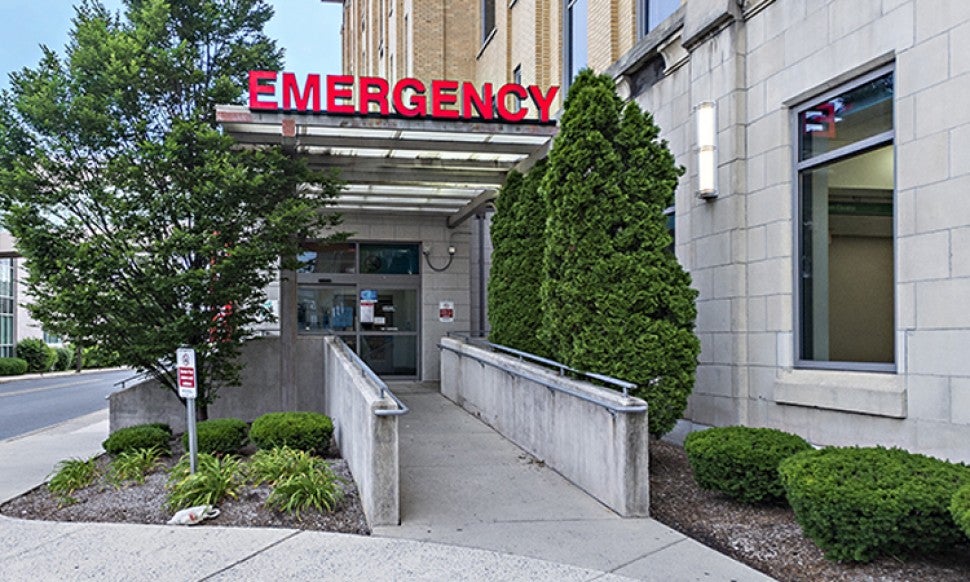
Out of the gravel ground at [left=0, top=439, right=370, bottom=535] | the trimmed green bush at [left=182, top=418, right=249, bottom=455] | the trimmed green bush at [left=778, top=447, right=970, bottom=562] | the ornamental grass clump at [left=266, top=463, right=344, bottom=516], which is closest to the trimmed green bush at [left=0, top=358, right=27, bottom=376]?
the trimmed green bush at [left=182, top=418, right=249, bottom=455]

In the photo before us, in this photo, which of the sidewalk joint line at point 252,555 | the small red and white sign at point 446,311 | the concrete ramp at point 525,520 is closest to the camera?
the sidewalk joint line at point 252,555

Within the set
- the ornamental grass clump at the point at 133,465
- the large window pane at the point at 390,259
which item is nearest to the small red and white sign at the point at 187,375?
the ornamental grass clump at the point at 133,465

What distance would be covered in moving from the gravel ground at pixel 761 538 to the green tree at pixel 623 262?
0.82 metres

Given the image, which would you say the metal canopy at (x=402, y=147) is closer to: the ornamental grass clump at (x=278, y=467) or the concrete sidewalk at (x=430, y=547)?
the ornamental grass clump at (x=278, y=467)

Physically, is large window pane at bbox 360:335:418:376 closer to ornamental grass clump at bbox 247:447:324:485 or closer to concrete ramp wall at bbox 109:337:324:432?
concrete ramp wall at bbox 109:337:324:432

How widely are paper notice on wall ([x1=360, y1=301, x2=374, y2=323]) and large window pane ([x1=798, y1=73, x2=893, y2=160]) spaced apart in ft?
37.2

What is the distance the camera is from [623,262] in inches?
309

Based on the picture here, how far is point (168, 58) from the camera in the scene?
10.5m

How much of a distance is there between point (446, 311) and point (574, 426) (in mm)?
10263

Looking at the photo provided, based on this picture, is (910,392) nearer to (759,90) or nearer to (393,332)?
(759,90)

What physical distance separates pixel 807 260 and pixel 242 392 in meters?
9.17

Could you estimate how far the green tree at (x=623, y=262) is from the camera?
7859 mm

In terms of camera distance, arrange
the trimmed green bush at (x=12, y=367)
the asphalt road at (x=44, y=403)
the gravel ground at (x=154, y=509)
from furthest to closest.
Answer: the trimmed green bush at (x=12, y=367)
the asphalt road at (x=44, y=403)
the gravel ground at (x=154, y=509)

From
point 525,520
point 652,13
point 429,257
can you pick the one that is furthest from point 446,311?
point 525,520
